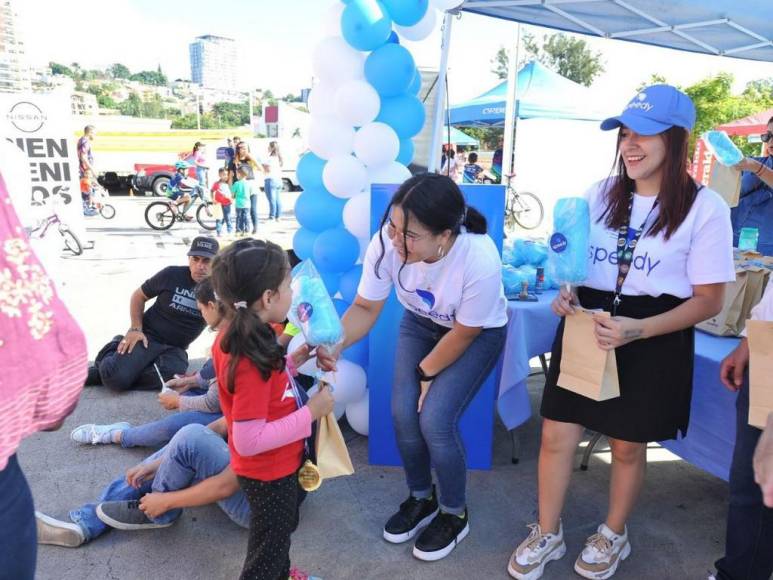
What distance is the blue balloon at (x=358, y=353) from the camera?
3.17 meters

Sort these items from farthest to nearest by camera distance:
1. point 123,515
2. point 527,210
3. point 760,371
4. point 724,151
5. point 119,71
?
point 119,71 → point 527,210 → point 724,151 → point 123,515 → point 760,371

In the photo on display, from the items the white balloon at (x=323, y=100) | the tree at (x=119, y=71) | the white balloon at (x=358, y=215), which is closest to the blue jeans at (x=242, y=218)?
the white balloon at (x=323, y=100)

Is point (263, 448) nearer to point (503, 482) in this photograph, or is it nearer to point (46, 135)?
point (503, 482)

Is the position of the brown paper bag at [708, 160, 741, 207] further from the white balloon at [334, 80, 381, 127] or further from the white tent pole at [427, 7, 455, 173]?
the white tent pole at [427, 7, 455, 173]

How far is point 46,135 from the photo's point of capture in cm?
788

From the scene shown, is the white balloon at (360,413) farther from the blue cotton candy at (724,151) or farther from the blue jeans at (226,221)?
the blue jeans at (226,221)

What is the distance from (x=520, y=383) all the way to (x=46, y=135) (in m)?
7.65

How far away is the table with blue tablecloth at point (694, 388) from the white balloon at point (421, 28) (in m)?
1.77

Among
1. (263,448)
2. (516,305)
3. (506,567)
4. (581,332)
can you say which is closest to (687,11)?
(516,305)

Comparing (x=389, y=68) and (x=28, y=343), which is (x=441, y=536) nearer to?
(x=28, y=343)

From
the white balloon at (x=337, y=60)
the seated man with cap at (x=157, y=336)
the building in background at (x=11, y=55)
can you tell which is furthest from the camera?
the building in background at (x=11, y=55)

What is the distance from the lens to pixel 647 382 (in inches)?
78.6

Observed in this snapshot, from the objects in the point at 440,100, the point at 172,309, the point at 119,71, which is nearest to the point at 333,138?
the point at 440,100

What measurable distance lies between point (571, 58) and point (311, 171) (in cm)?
4731
